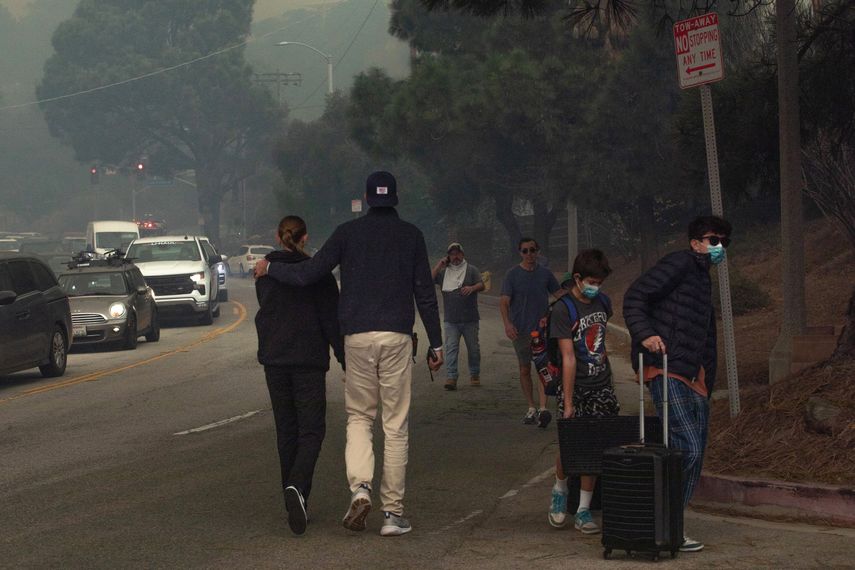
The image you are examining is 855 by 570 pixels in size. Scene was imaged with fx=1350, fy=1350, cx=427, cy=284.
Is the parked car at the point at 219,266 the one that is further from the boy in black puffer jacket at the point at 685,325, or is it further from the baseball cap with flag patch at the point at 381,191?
the boy in black puffer jacket at the point at 685,325

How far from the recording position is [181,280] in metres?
31.0

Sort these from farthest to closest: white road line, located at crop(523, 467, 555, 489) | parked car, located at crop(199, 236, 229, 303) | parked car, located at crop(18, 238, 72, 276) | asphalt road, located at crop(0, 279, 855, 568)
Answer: parked car, located at crop(18, 238, 72, 276), parked car, located at crop(199, 236, 229, 303), white road line, located at crop(523, 467, 555, 489), asphalt road, located at crop(0, 279, 855, 568)

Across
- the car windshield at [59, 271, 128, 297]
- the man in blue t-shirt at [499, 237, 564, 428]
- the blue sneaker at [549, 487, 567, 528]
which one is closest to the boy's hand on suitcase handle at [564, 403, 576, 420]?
the blue sneaker at [549, 487, 567, 528]

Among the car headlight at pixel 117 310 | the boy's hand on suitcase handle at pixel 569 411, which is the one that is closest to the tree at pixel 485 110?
the car headlight at pixel 117 310

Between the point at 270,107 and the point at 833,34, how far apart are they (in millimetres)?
98066

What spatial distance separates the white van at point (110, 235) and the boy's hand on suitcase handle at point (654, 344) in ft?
142

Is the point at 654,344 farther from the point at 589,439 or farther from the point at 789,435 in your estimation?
the point at 789,435

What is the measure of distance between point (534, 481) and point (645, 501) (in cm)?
305

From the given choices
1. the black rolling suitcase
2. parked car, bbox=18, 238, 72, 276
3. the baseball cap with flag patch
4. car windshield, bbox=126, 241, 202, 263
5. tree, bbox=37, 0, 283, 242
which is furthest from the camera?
tree, bbox=37, 0, 283, 242

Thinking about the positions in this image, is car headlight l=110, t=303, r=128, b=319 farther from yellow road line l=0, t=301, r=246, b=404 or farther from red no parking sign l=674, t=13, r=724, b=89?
red no parking sign l=674, t=13, r=724, b=89

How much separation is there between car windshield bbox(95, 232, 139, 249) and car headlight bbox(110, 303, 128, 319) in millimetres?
25395

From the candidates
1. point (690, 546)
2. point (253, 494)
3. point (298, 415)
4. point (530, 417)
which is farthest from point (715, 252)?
point (530, 417)

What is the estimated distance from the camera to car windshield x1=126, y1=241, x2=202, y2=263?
1268 inches

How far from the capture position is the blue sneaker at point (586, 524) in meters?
8.19
